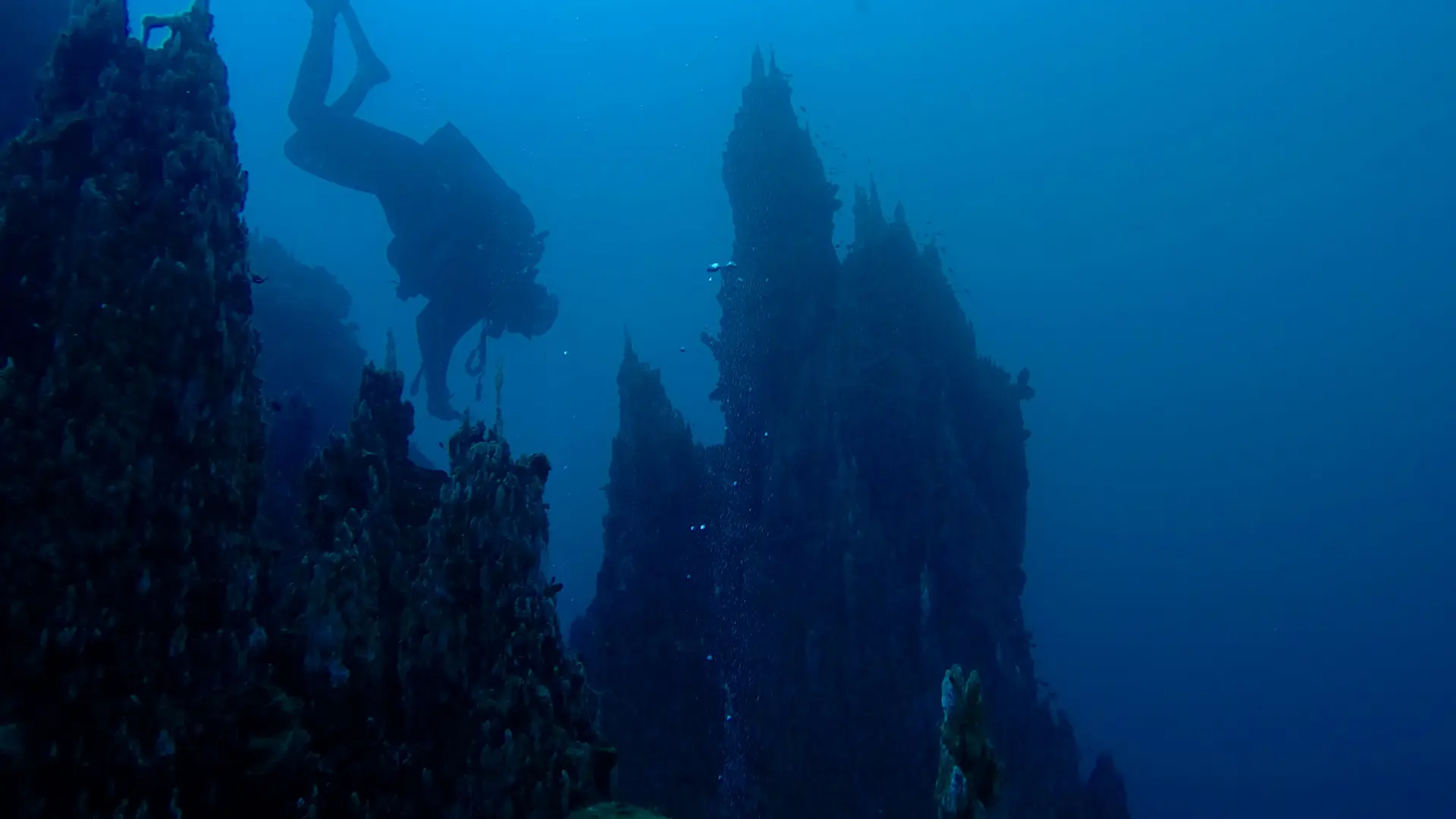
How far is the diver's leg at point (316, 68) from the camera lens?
12.7 metres

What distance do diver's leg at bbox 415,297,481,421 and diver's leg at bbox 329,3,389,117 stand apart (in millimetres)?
3416

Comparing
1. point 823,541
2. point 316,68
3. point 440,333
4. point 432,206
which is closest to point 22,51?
point 316,68

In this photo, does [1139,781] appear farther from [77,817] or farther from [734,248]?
[77,817]

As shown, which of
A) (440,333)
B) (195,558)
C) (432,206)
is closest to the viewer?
(195,558)

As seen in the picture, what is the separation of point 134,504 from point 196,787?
1.47 m

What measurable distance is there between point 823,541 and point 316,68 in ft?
36.3

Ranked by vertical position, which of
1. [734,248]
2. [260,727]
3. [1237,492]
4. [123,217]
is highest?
[1237,492]

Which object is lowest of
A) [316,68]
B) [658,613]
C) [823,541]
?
[658,613]

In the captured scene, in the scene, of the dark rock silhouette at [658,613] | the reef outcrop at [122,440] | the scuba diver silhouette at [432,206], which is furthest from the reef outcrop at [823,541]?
the reef outcrop at [122,440]

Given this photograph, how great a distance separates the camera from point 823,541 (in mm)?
12883

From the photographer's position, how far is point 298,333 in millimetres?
15016

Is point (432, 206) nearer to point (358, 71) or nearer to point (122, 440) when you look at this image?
point (358, 71)

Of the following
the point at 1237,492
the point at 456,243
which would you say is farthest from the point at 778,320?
the point at 1237,492

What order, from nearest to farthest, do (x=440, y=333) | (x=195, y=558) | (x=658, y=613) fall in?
(x=195, y=558), (x=658, y=613), (x=440, y=333)
